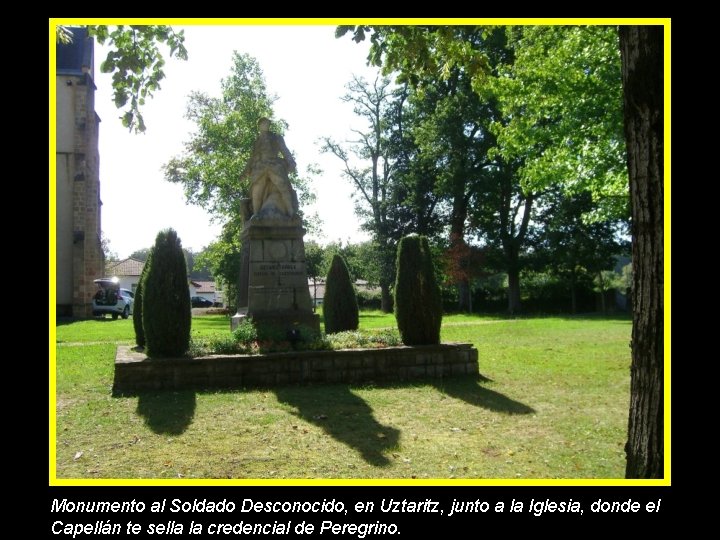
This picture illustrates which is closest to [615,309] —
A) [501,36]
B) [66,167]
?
[501,36]

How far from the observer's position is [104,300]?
2872cm

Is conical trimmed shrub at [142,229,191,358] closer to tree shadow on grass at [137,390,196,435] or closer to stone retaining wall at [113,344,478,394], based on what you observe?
stone retaining wall at [113,344,478,394]

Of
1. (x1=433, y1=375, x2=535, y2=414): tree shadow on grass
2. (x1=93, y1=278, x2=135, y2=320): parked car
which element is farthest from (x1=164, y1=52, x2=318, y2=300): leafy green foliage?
(x1=433, y1=375, x2=535, y2=414): tree shadow on grass

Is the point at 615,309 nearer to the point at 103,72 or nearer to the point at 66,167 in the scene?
the point at 66,167

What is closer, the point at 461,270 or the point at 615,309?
the point at 461,270

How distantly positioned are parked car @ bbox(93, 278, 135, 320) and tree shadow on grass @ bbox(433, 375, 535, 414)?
A: 22920 millimetres

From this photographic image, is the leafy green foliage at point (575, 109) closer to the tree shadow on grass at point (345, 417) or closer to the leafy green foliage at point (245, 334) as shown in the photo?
the leafy green foliage at point (245, 334)

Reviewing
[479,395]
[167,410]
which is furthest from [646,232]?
[167,410]

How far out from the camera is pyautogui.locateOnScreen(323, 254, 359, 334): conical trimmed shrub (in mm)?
13320

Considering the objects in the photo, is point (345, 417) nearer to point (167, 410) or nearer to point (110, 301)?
point (167, 410)

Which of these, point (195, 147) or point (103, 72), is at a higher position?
point (195, 147)

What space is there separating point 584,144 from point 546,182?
5.71 feet
